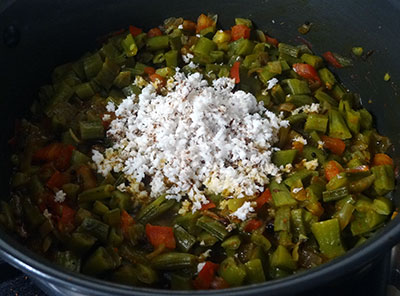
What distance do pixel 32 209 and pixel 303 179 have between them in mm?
1105

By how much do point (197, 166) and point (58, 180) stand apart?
585 mm

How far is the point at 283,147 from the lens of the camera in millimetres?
2418

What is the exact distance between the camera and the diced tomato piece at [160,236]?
6.82 ft

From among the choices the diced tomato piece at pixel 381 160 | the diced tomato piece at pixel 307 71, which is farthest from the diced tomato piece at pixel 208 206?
the diced tomato piece at pixel 307 71

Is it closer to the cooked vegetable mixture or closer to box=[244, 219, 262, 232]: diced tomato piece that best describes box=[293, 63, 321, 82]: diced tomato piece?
the cooked vegetable mixture

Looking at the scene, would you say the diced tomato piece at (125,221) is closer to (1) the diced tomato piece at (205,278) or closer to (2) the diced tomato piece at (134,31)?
(1) the diced tomato piece at (205,278)

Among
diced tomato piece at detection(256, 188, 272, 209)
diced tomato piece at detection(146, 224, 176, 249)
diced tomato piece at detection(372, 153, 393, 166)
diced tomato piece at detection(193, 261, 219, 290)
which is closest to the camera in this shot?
diced tomato piece at detection(193, 261, 219, 290)

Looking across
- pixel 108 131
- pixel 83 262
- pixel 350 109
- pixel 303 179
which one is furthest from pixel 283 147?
pixel 83 262

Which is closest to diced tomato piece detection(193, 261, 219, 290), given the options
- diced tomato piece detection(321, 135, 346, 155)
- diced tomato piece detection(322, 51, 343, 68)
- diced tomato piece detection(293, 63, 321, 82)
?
Result: diced tomato piece detection(321, 135, 346, 155)

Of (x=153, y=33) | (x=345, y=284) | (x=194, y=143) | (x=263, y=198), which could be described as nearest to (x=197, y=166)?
(x=194, y=143)

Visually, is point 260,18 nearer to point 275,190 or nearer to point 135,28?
point 135,28

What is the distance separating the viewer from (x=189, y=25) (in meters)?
2.89

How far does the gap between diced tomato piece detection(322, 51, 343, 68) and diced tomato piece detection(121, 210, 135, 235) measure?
4.34 feet

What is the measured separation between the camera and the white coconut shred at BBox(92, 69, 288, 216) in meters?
2.21
